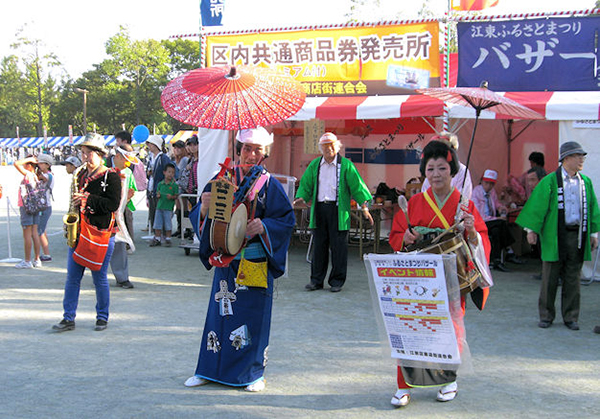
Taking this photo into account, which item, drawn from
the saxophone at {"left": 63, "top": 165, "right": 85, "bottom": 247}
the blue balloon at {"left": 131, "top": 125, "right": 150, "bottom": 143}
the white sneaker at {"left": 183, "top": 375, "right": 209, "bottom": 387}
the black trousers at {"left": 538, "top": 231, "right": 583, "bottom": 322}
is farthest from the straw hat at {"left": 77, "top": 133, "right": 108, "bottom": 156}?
the blue balloon at {"left": 131, "top": 125, "right": 150, "bottom": 143}

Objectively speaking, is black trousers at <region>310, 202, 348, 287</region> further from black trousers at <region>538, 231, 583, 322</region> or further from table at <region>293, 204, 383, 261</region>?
black trousers at <region>538, 231, 583, 322</region>

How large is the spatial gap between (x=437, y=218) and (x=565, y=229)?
109 inches

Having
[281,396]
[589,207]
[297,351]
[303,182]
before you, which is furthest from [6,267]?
[589,207]

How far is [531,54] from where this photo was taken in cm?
913

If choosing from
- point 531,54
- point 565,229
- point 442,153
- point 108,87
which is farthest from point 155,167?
point 108,87

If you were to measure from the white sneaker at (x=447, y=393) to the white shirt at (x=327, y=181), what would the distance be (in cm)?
387

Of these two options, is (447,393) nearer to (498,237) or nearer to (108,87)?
(498,237)

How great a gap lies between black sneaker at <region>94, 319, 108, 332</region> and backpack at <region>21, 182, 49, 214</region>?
3.44 m

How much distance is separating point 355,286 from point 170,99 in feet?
14.6

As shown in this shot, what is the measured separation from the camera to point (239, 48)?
1045 cm

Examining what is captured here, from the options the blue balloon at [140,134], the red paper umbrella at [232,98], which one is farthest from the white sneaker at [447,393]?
the blue balloon at [140,134]

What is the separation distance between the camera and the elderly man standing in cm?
756

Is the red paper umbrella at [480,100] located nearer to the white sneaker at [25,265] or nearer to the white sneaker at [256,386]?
the white sneaker at [256,386]

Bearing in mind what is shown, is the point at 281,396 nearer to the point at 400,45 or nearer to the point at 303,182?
the point at 303,182
